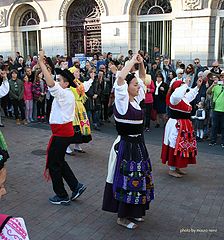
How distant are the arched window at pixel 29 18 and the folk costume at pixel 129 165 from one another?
17480mm

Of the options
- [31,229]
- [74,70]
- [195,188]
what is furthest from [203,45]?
[31,229]

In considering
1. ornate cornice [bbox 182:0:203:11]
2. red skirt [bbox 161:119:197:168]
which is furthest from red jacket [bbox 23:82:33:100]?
ornate cornice [bbox 182:0:203:11]

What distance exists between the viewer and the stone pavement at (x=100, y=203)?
4195 millimetres

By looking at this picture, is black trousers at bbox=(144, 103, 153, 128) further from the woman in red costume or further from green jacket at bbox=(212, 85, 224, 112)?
the woman in red costume

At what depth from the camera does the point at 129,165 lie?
405cm

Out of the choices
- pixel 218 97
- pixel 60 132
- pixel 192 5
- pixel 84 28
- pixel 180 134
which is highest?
pixel 192 5

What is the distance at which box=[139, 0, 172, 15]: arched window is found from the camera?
1545cm

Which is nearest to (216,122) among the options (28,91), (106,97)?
(106,97)

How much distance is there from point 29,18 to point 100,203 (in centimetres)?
1772

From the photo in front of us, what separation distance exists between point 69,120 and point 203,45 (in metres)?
10.5

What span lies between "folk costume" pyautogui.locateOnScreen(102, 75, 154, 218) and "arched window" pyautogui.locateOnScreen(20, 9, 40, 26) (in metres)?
17.5

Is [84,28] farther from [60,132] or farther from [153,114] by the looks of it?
[60,132]

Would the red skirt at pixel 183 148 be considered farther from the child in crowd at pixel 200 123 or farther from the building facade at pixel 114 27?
the building facade at pixel 114 27

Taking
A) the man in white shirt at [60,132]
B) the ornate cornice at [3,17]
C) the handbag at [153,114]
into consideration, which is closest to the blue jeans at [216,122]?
the handbag at [153,114]
